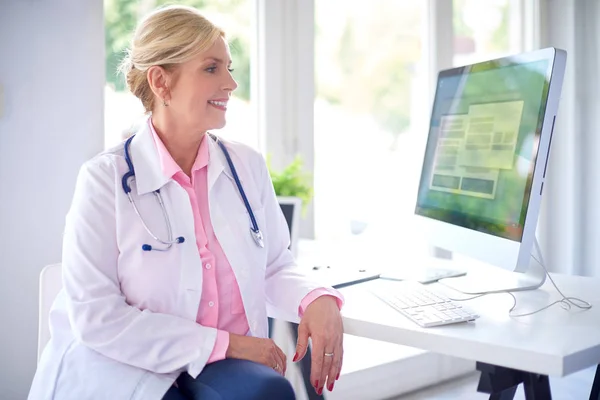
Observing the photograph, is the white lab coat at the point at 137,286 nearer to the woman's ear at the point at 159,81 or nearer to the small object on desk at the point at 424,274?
the woman's ear at the point at 159,81

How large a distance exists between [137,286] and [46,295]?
29 centimetres

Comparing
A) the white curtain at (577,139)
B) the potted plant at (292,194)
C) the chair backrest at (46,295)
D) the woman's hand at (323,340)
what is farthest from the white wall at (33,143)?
the white curtain at (577,139)

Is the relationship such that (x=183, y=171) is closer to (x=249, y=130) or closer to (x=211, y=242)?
(x=211, y=242)

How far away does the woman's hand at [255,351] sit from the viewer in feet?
4.31

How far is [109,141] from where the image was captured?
2.09 m

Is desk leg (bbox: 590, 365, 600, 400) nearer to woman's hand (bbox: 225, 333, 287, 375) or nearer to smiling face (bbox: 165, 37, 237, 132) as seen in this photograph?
woman's hand (bbox: 225, 333, 287, 375)

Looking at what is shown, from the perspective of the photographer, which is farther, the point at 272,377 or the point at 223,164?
the point at 223,164

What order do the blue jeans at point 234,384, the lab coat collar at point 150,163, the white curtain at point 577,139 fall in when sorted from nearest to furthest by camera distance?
the blue jeans at point 234,384, the lab coat collar at point 150,163, the white curtain at point 577,139

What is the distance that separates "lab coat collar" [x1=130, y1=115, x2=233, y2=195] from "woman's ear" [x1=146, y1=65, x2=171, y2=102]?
77 mm

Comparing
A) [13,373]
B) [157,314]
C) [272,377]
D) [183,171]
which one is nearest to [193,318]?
[157,314]

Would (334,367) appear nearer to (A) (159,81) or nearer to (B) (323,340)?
(B) (323,340)

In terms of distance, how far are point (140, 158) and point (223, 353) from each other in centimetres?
47

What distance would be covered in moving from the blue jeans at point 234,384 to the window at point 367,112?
137 centimetres

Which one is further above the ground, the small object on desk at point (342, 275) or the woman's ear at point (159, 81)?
the woman's ear at point (159, 81)
